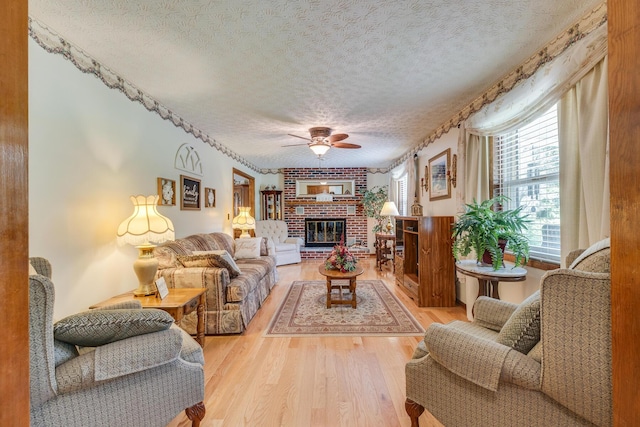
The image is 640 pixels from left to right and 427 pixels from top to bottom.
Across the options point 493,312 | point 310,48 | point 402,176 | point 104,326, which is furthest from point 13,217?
point 402,176

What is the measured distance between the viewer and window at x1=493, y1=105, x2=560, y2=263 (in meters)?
2.06

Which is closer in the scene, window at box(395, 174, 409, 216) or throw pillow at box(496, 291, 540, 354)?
throw pillow at box(496, 291, 540, 354)

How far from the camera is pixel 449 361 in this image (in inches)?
44.4

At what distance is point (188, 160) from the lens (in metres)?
3.52

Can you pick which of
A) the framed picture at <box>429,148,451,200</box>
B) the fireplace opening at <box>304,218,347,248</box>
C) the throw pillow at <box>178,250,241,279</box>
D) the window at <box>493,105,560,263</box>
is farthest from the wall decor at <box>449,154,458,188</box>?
the fireplace opening at <box>304,218,347,248</box>

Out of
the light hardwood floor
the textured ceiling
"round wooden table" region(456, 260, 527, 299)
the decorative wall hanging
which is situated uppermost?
the textured ceiling

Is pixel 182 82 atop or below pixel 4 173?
atop

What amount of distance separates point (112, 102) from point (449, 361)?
3088mm

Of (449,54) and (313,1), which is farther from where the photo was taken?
(449,54)

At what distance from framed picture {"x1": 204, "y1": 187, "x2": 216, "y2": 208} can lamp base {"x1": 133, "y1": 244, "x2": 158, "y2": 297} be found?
6.53 ft

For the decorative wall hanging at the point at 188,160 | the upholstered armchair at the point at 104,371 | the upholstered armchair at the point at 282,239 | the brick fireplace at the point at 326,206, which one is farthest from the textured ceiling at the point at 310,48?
the brick fireplace at the point at 326,206

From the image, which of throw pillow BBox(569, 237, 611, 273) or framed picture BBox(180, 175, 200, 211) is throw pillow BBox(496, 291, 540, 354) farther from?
framed picture BBox(180, 175, 200, 211)

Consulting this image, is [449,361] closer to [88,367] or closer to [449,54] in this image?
[88,367]

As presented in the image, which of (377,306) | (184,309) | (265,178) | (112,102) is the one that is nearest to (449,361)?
(184,309)
